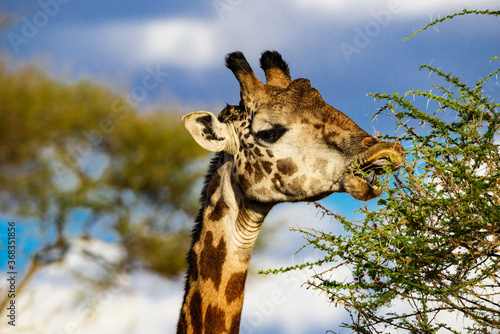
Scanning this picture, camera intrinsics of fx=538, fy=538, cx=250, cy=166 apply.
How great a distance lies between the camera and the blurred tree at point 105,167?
15.0m

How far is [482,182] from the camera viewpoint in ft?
11.2

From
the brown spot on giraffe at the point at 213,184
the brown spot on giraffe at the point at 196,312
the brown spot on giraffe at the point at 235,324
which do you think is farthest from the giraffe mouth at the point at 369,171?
the brown spot on giraffe at the point at 196,312

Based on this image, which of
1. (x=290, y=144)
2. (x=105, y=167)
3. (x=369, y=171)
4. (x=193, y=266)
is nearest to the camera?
(x=369, y=171)

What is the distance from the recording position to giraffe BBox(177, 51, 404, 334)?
460 centimetres

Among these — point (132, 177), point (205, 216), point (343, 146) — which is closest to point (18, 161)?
point (132, 177)

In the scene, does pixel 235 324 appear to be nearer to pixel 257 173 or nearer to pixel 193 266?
pixel 193 266

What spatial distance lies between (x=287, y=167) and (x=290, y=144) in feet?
0.69

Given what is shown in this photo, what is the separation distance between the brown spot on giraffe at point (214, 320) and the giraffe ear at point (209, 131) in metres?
1.43

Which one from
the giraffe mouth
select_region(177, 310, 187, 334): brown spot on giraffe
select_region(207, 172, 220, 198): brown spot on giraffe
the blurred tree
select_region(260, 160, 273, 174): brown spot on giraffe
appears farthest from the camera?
the blurred tree

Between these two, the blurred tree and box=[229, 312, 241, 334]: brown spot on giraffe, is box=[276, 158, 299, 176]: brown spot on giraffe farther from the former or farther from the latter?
the blurred tree

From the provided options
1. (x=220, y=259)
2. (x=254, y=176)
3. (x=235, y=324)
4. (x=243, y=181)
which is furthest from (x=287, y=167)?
(x=235, y=324)

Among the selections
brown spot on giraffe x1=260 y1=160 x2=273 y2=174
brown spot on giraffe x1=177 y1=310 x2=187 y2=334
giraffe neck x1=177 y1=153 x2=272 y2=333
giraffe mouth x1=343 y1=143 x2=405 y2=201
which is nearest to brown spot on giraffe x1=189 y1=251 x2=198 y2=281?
giraffe neck x1=177 y1=153 x2=272 y2=333

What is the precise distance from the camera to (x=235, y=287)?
4711 millimetres

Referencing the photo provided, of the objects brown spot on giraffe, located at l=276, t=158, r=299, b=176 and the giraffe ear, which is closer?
brown spot on giraffe, located at l=276, t=158, r=299, b=176
